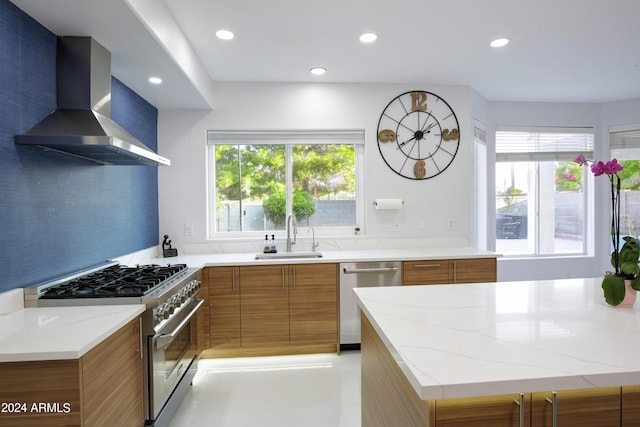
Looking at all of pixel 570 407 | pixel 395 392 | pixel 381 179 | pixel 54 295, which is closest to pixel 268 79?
pixel 381 179

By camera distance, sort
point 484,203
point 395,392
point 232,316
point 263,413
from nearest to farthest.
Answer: point 395,392 → point 263,413 → point 232,316 → point 484,203

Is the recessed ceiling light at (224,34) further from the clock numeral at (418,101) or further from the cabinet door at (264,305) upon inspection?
the clock numeral at (418,101)

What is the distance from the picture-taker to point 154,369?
193 cm

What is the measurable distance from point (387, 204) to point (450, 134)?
1.02 metres

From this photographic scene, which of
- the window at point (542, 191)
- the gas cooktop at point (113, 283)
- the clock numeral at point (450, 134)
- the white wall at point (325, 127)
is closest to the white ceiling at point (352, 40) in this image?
the white wall at point (325, 127)

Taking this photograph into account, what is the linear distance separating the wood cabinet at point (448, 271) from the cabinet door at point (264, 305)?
110 cm


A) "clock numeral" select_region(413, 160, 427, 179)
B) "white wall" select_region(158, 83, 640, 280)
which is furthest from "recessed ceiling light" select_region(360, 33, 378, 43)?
"clock numeral" select_region(413, 160, 427, 179)

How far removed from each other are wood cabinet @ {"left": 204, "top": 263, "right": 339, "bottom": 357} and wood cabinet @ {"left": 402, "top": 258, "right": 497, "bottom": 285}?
69cm

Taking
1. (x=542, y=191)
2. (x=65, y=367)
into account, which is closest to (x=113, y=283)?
(x=65, y=367)

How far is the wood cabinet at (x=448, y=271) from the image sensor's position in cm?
325

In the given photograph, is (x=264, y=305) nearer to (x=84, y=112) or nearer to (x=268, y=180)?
(x=268, y=180)

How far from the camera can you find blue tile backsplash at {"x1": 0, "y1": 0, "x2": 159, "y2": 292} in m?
1.69

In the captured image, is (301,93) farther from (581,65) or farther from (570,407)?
(570,407)

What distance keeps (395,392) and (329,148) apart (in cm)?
296
